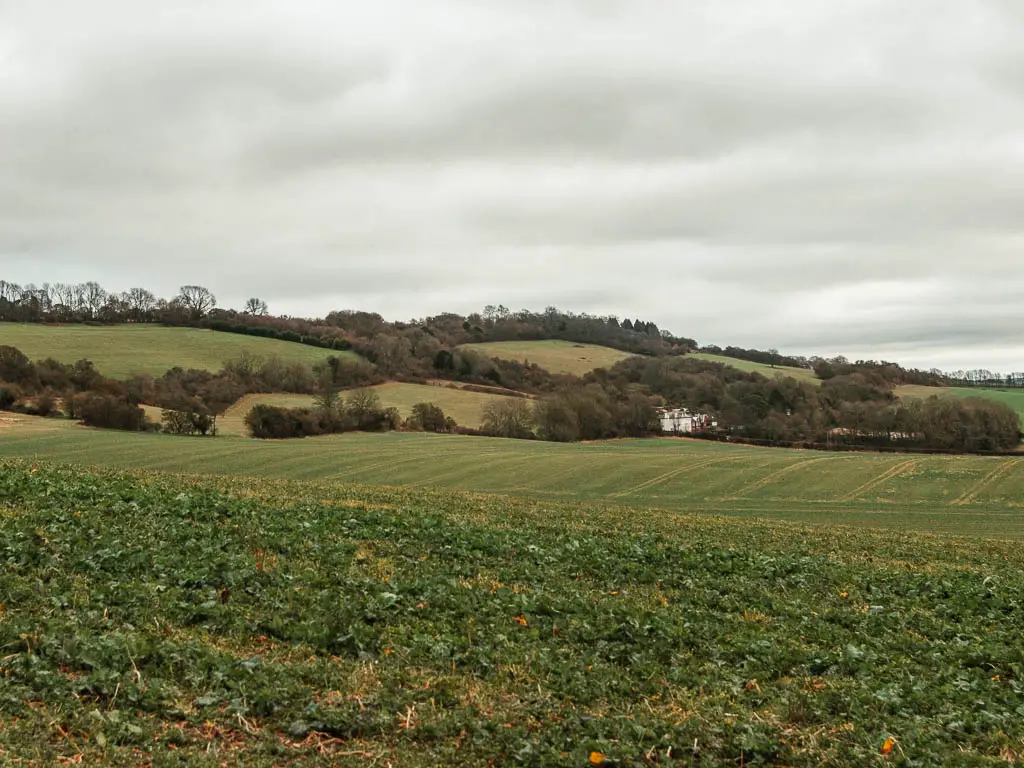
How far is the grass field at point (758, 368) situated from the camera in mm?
150500

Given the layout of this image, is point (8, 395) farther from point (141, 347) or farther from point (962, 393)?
point (962, 393)

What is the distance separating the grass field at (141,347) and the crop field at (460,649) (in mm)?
100039

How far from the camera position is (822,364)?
6344 inches

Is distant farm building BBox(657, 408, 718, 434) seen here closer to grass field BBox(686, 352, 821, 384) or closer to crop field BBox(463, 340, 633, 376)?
crop field BBox(463, 340, 633, 376)

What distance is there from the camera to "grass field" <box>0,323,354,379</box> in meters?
106

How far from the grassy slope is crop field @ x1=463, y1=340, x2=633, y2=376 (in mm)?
83193

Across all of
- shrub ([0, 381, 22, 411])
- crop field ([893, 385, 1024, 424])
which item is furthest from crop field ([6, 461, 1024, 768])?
crop field ([893, 385, 1024, 424])

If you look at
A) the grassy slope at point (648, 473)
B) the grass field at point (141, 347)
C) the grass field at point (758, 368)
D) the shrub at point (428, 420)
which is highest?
the grass field at point (758, 368)

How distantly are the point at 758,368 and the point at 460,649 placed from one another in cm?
16131

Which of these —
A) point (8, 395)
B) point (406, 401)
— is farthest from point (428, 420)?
point (8, 395)

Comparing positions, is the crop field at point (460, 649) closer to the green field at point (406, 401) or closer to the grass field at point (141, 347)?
the green field at point (406, 401)

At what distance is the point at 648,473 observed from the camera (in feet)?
184

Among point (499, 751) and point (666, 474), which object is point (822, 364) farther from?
point (499, 751)

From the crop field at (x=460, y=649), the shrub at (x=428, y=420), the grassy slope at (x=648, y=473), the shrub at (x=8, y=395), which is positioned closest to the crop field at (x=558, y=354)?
the shrub at (x=428, y=420)
